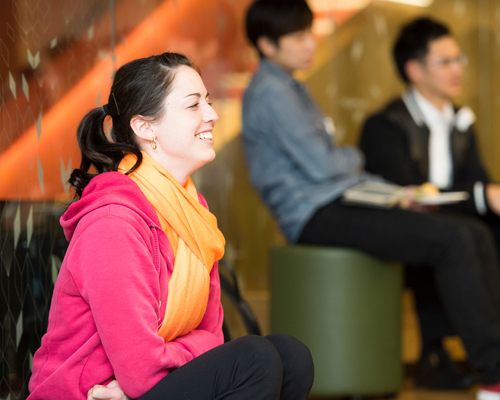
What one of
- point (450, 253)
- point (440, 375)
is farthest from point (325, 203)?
point (440, 375)

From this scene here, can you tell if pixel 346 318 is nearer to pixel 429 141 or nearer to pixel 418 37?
pixel 429 141

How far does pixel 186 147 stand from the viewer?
54.0 inches

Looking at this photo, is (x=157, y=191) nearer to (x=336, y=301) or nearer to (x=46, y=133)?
(x=46, y=133)

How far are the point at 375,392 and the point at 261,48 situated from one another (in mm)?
1358

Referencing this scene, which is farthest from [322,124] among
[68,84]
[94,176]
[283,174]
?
[94,176]

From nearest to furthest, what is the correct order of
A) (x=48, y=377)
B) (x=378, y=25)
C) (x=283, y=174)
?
(x=48, y=377) → (x=283, y=174) → (x=378, y=25)

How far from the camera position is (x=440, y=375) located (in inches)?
104

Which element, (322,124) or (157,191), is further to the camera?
(322,124)

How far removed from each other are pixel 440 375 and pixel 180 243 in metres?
1.69

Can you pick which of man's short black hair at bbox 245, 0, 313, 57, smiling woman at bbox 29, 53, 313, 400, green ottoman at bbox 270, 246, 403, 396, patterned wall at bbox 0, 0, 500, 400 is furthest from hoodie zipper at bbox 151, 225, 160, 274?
man's short black hair at bbox 245, 0, 313, 57

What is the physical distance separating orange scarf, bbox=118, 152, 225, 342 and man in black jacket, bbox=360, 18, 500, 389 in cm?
161

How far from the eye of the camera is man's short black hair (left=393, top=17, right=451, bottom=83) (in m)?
2.99

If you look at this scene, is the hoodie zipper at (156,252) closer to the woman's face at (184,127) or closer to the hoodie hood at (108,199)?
the hoodie hood at (108,199)

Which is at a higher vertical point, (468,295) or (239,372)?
(239,372)
